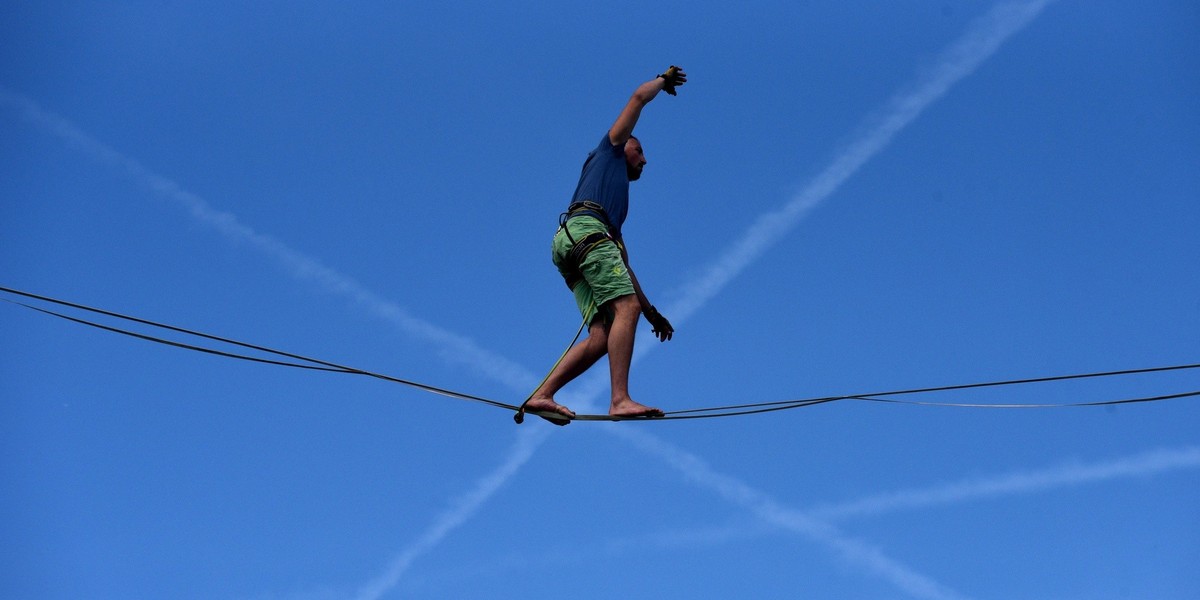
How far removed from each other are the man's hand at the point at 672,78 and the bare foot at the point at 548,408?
194 cm

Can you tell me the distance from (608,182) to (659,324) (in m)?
0.94

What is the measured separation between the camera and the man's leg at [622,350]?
7.59 metres

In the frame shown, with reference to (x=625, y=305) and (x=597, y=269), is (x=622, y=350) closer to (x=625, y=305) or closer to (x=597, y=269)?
(x=625, y=305)

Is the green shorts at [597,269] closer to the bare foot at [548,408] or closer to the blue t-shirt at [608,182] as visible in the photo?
the blue t-shirt at [608,182]

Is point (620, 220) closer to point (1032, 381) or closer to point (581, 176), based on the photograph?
point (581, 176)

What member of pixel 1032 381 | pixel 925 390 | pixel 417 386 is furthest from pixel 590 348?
pixel 1032 381

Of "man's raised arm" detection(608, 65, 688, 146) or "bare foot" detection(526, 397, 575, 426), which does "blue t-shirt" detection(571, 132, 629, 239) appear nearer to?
"man's raised arm" detection(608, 65, 688, 146)

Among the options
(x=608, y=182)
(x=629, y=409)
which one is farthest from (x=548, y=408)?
(x=608, y=182)

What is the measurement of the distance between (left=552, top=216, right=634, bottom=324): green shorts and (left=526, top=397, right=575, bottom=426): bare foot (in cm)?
62

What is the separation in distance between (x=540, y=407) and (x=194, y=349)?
1930 millimetres

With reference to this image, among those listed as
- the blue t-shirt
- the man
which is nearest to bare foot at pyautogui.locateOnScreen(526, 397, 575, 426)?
the man

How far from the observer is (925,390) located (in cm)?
789

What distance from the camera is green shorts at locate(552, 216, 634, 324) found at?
798 cm

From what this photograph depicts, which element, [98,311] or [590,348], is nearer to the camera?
[98,311]
